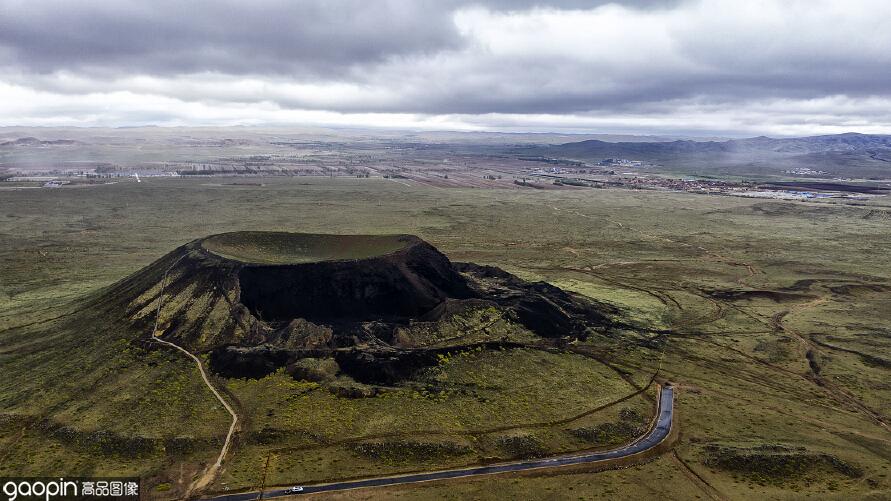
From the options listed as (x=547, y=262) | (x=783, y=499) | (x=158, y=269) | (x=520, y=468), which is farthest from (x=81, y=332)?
(x=547, y=262)

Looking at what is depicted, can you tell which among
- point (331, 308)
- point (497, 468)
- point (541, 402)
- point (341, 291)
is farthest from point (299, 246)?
point (497, 468)

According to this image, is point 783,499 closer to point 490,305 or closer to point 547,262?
point 490,305

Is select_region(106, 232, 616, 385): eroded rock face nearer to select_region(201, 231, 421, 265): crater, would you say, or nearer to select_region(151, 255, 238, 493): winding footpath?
select_region(201, 231, 421, 265): crater

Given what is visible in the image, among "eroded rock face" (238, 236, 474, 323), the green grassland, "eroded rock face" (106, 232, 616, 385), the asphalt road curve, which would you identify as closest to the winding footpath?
"eroded rock face" (106, 232, 616, 385)

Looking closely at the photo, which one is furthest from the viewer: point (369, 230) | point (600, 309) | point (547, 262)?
point (369, 230)

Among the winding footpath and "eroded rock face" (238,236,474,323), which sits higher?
"eroded rock face" (238,236,474,323)
